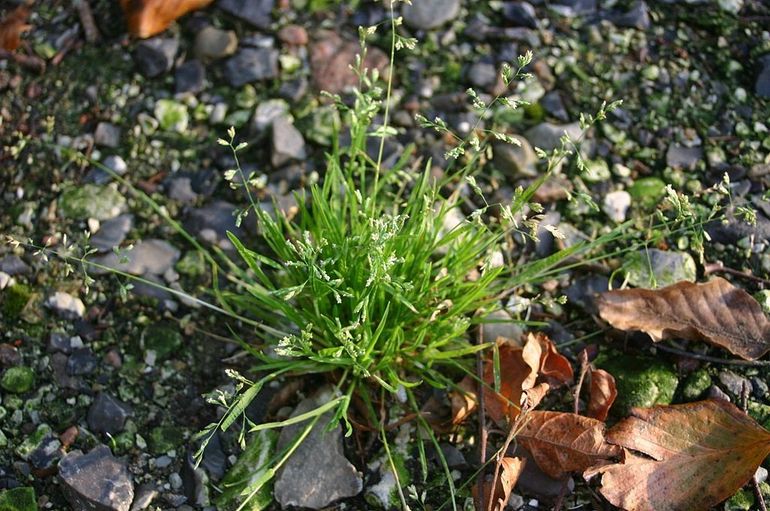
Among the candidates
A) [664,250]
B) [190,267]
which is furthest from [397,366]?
[664,250]

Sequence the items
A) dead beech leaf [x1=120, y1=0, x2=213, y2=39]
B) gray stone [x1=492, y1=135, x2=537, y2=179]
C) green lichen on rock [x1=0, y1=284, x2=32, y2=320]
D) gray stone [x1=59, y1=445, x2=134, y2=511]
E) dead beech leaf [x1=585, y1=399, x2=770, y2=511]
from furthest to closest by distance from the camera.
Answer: dead beech leaf [x1=120, y1=0, x2=213, y2=39], gray stone [x1=492, y1=135, x2=537, y2=179], green lichen on rock [x1=0, y1=284, x2=32, y2=320], gray stone [x1=59, y1=445, x2=134, y2=511], dead beech leaf [x1=585, y1=399, x2=770, y2=511]

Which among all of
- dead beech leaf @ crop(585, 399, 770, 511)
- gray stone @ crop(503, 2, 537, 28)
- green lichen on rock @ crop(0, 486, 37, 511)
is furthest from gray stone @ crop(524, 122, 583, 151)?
green lichen on rock @ crop(0, 486, 37, 511)

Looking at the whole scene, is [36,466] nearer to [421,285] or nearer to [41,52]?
[421,285]

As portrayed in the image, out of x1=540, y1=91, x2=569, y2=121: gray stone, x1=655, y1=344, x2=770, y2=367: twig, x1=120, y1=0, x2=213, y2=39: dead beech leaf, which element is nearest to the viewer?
x1=655, y1=344, x2=770, y2=367: twig

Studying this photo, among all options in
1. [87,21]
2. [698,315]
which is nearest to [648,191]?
[698,315]

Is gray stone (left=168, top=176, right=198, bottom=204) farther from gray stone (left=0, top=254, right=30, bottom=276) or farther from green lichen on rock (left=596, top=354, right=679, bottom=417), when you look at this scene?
green lichen on rock (left=596, top=354, right=679, bottom=417)

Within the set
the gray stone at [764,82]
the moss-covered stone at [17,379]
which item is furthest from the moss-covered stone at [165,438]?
the gray stone at [764,82]

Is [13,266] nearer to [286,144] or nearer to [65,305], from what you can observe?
[65,305]
